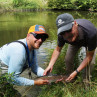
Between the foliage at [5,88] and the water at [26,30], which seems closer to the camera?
the foliage at [5,88]

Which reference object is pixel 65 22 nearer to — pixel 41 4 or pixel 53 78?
pixel 53 78

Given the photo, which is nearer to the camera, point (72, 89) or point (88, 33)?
point (88, 33)

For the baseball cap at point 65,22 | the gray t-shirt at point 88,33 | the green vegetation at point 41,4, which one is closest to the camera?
the baseball cap at point 65,22

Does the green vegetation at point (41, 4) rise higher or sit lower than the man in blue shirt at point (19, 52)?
higher

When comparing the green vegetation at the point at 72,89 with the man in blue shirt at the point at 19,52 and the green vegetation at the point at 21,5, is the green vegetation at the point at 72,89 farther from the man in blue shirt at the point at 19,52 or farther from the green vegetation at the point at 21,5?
the green vegetation at the point at 21,5

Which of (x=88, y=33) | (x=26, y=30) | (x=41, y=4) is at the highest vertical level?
(x=41, y=4)

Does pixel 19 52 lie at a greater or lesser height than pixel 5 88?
greater

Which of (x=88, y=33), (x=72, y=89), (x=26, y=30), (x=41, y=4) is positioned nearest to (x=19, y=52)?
(x=88, y=33)

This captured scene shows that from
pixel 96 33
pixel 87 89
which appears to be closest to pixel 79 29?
pixel 96 33

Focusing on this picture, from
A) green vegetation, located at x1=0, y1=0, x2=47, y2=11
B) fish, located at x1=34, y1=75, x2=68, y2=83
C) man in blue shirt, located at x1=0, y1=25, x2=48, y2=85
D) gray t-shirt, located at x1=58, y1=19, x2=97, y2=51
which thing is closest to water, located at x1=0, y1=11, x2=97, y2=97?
fish, located at x1=34, y1=75, x2=68, y2=83

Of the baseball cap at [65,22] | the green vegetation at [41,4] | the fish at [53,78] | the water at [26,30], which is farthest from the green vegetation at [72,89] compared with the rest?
the green vegetation at [41,4]

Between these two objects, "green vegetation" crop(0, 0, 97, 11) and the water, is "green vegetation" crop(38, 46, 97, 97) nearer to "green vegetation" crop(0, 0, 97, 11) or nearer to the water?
the water

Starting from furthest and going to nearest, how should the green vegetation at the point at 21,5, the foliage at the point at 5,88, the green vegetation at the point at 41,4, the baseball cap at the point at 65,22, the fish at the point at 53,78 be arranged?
the green vegetation at the point at 41,4 < the green vegetation at the point at 21,5 < the fish at the point at 53,78 < the foliage at the point at 5,88 < the baseball cap at the point at 65,22

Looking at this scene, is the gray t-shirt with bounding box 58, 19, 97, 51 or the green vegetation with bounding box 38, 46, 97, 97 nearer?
the gray t-shirt with bounding box 58, 19, 97, 51
